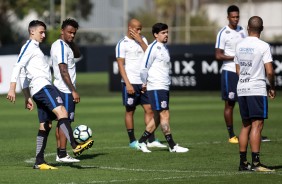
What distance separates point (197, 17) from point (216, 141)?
131 feet

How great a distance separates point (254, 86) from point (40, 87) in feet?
10.2

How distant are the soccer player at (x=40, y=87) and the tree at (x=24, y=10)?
4562 centimetres

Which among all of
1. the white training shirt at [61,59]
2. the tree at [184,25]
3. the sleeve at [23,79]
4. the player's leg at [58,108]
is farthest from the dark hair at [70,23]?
the tree at [184,25]

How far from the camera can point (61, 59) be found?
51.6ft

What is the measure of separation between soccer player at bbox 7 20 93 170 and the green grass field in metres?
0.49

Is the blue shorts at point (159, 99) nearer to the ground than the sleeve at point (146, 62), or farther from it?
nearer to the ground

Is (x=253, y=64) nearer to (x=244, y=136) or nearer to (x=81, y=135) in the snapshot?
(x=244, y=136)

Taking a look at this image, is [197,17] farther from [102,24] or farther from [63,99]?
[63,99]

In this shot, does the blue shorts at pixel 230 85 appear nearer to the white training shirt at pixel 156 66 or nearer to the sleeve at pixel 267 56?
the white training shirt at pixel 156 66

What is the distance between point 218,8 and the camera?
6369cm

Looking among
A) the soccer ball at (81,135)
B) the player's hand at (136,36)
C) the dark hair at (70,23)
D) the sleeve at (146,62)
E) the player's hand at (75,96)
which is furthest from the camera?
the player's hand at (136,36)

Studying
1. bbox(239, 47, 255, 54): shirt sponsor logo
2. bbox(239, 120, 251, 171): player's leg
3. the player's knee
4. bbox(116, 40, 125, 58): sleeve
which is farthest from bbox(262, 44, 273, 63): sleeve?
bbox(116, 40, 125, 58): sleeve

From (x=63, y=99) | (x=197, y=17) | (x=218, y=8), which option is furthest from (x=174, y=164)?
(x=218, y=8)

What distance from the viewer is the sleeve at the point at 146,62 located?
17.3 m
